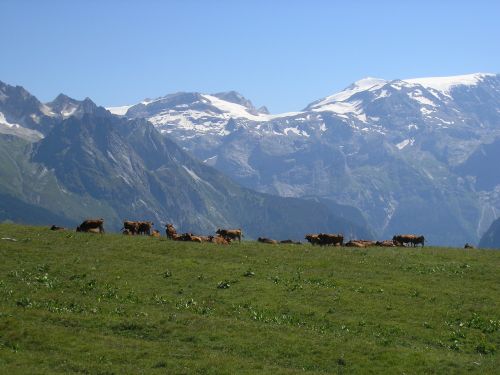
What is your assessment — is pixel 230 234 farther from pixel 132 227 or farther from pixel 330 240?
pixel 330 240

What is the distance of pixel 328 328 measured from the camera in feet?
139

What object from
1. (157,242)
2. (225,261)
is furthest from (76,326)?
(157,242)

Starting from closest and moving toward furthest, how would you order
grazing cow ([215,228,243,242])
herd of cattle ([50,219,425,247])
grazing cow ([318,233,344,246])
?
herd of cattle ([50,219,425,247])
grazing cow ([318,233,344,246])
grazing cow ([215,228,243,242])

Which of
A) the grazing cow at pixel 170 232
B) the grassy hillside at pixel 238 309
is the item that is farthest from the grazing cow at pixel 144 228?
the grassy hillside at pixel 238 309

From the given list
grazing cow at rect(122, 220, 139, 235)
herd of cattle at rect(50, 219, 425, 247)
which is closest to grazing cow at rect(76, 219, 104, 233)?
herd of cattle at rect(50, 219, 425, 247)

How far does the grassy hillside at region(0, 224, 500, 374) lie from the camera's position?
36781 mm

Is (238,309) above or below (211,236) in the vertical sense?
below

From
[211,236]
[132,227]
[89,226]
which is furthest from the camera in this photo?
[132,227]

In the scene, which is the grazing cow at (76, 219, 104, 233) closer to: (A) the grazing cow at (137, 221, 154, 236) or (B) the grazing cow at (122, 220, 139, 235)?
(B) the grazing cow at (122, 220, 139, 235)

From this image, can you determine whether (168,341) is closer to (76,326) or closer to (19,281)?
(76,326)

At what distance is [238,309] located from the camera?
4531 centimetres

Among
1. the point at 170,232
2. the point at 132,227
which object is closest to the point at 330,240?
the point at 170,232

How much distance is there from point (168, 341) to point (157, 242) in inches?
925

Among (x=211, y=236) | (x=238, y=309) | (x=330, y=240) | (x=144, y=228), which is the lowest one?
(x=238, y=309)
